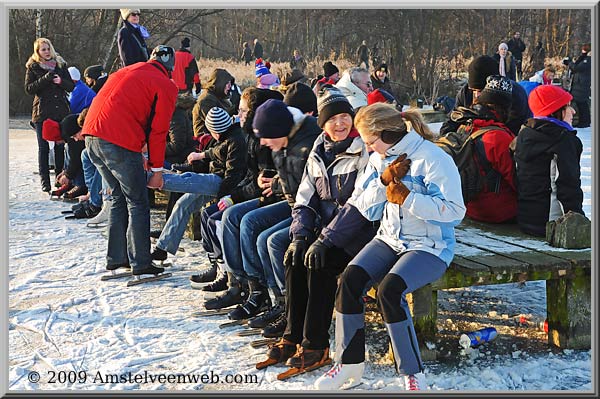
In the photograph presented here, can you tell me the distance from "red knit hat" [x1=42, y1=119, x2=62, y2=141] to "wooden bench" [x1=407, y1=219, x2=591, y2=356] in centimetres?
590

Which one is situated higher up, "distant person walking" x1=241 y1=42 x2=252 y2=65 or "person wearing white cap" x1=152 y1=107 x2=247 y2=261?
"distant person walking" x1=241 y1=42 x2=252 y2=65

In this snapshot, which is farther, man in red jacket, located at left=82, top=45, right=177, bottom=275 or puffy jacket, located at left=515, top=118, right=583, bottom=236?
man in red jacket, located at left=82, top=45, right=177, bottom=275

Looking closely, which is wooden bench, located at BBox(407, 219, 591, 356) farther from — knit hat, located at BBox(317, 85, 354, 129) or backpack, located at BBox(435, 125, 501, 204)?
knit hat, located at BBox(317, 85, 354, 129)

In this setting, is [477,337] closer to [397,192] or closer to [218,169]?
[397,192]

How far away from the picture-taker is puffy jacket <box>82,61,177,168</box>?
5.15 meters

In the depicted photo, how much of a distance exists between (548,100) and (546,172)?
0.41 metres

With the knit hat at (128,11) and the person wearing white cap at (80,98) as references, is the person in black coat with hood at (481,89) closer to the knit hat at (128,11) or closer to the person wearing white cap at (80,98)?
the knit hat at (128,11)

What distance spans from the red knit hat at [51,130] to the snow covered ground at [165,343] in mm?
2886

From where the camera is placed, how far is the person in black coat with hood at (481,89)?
479 cm

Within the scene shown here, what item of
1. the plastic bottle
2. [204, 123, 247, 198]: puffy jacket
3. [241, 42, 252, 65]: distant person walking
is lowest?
the plastic bottle

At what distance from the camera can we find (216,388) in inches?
141

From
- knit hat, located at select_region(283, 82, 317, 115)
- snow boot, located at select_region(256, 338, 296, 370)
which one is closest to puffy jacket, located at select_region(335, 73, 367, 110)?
knit hat, located at select_region(283, 82, 317, 115)

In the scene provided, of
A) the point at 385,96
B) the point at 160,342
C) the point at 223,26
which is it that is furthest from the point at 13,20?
the point at 160,342

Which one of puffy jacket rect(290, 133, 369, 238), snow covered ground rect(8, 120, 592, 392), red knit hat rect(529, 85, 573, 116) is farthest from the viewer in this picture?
red knit hat rect(529, 85, 573, 116)
